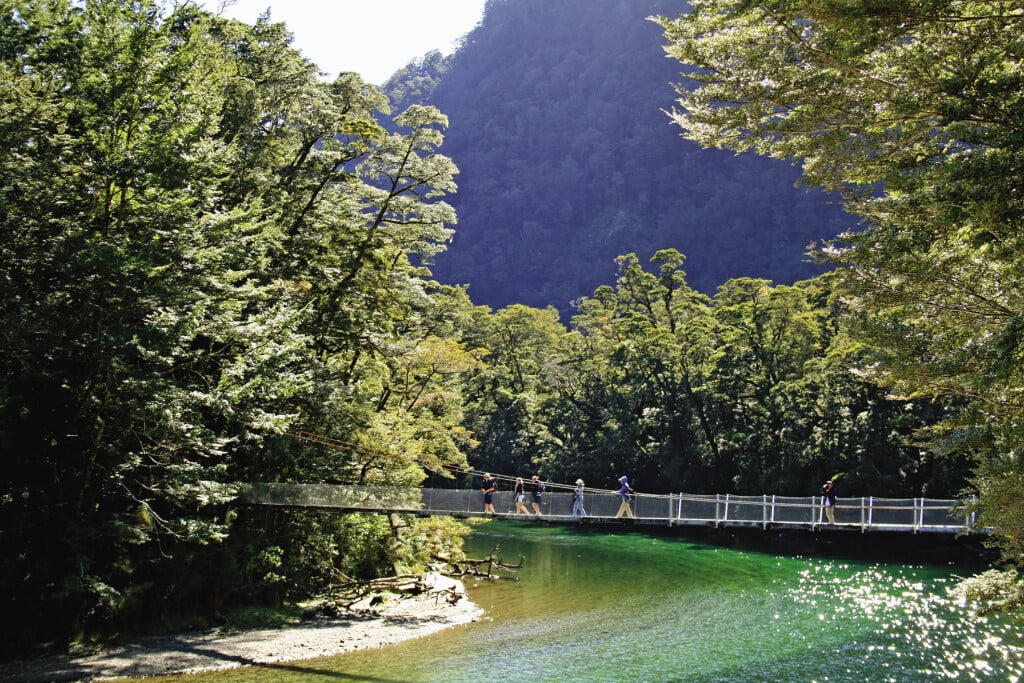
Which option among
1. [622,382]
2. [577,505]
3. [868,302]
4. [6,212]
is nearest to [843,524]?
[577,505]

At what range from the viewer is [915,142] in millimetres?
7836

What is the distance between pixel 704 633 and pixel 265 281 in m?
11.6

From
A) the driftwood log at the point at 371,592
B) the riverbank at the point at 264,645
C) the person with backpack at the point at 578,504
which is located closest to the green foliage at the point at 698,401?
the person with backpack at the point at 578,504

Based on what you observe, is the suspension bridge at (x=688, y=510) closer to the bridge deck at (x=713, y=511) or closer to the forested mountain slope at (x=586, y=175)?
the bridge deck at (x=713, y=511)

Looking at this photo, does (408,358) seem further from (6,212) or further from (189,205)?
(6,212)

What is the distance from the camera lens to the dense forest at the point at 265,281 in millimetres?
7578

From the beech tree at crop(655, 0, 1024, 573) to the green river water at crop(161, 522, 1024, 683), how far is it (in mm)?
5106

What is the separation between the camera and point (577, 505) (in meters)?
15.9

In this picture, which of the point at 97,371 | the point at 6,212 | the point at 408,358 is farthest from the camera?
the point at 408,358

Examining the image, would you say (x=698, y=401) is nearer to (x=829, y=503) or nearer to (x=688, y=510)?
(x=829, y=503)

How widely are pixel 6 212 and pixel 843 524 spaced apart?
16.2 metres

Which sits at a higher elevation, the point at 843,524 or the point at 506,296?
the point at 506,296

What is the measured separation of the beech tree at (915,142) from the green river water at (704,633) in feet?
16.8

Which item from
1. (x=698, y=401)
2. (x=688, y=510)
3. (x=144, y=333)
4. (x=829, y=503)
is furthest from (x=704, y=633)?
(x=698, y=401)
